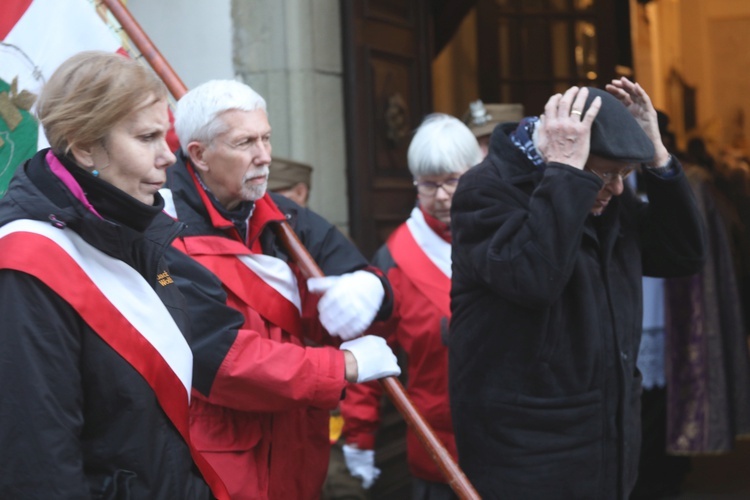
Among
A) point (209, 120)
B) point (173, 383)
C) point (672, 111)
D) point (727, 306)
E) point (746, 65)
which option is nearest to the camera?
point (173, 383)

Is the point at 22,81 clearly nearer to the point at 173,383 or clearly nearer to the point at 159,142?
the point at 159,142

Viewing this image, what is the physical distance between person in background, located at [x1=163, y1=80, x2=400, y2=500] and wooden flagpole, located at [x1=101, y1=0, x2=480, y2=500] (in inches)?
1.6

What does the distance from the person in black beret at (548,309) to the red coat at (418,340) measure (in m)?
0.66

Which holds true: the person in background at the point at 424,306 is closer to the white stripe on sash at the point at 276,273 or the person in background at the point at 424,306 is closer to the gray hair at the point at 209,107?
the white stripe on sash at the point at 276,273

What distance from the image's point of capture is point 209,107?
3.17m

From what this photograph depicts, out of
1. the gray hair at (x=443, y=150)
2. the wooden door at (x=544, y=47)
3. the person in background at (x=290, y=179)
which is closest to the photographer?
the gray hair at (x=443, y=150)

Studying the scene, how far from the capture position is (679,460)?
632cm

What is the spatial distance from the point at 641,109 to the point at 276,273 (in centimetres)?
103

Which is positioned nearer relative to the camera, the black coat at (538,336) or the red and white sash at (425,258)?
the black coat at (538,336)

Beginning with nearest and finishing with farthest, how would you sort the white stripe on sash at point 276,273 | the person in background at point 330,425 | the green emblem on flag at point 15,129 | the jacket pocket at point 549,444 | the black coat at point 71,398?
the black coat at point 71,398
the jacket pocket at point 549,444
the green emblem on flag at point 15,129
the white stripe on sash at point 276,273
the person in background at point 330,425

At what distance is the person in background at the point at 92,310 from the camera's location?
81.6 inches

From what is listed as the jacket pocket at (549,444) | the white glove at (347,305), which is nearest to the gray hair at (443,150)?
the white glove at (347,305)

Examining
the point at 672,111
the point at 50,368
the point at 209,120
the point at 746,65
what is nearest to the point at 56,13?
the point at 209,120

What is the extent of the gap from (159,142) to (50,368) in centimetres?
51
